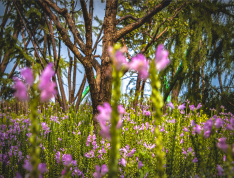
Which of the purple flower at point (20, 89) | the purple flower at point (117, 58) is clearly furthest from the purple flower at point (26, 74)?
the purple flower at point (117, 58)

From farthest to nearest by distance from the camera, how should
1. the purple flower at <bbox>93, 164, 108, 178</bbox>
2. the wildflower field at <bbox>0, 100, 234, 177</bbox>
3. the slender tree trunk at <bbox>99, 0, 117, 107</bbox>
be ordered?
the slender tree trunk at <bbox>99, 0, 117, 107</bbox> < the wildflower field at <bbox>0, 100, 234, 177</bbox> < the purple flower at <bbox>93, 164, 108, 178</bbox>

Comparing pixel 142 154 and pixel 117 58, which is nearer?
pixel 117 58

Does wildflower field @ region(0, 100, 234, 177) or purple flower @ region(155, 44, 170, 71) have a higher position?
purple flower @ region(155, 44, 170, 71)

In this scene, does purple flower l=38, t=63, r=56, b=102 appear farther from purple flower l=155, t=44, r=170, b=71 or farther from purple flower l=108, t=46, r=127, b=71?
purple flower l=155, t=44, r=170, b=71

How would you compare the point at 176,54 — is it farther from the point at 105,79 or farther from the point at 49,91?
the point at 49,91

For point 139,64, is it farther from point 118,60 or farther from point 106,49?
point 106,49

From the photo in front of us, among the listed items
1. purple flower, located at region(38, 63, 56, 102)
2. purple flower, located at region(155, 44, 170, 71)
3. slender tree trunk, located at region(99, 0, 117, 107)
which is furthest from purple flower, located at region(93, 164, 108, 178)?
slender tree trunk, located at region(99, 0, 117, 107)

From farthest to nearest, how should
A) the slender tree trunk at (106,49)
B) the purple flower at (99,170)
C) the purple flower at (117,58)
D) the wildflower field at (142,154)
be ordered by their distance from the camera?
the slender tree trunk at (106,49), the wildflower field at (142,154), the purple flower at (99,170), the purple flower at (117,58)

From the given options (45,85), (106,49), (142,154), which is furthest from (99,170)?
(106,49)

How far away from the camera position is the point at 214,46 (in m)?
4.61

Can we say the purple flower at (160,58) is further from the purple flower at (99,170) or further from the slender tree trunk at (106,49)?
the slender tree trunk at (106,49)

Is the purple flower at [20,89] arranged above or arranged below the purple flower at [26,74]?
below

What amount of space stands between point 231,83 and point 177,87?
1.43 m

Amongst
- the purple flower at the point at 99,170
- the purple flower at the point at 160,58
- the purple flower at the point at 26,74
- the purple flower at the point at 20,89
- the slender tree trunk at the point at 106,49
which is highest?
the slender tree trunk at the point at 106,49
